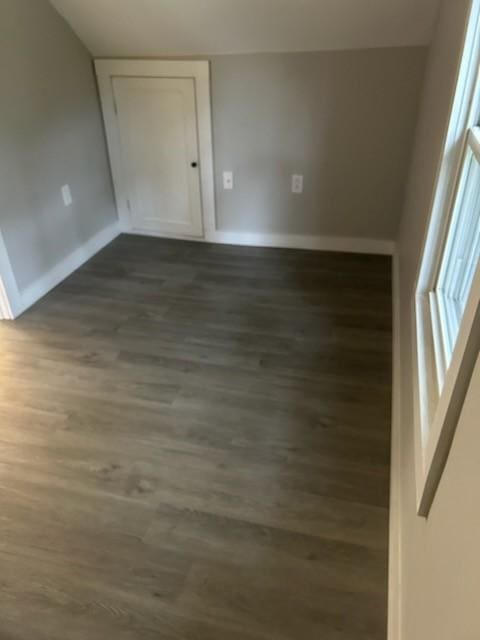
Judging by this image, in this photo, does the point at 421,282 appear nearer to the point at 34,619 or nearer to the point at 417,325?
the point at 417,325

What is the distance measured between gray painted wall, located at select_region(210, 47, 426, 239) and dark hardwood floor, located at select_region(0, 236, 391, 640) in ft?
2.09

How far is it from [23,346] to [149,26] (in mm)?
2138

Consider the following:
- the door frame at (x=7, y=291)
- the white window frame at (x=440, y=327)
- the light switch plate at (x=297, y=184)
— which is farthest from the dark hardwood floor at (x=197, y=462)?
the light switch plate at (x=297, y=184)

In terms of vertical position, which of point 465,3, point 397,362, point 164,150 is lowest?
point 397,362

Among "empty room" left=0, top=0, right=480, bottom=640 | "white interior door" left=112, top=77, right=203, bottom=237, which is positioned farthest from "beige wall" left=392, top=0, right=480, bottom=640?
"white interior door" left=112, top=77, right=203, bottom=237

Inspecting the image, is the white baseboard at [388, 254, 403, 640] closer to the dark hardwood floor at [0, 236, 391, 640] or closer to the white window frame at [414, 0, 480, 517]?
the dark hardwood floor at [0, 236, 391, 640]

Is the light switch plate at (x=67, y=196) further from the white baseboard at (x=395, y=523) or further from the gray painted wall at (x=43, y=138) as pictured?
the white baseboard at (x=395, y=523)

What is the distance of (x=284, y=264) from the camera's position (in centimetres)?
357

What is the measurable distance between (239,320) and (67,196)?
1563mm

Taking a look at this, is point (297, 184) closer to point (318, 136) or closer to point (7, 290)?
point (318, 136)

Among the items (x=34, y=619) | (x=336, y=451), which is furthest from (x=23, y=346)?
(x=336, y=451)

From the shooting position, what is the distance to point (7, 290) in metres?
2.92

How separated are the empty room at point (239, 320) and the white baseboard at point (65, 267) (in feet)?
0.06

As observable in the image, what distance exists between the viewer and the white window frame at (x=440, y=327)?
3.15 ft
